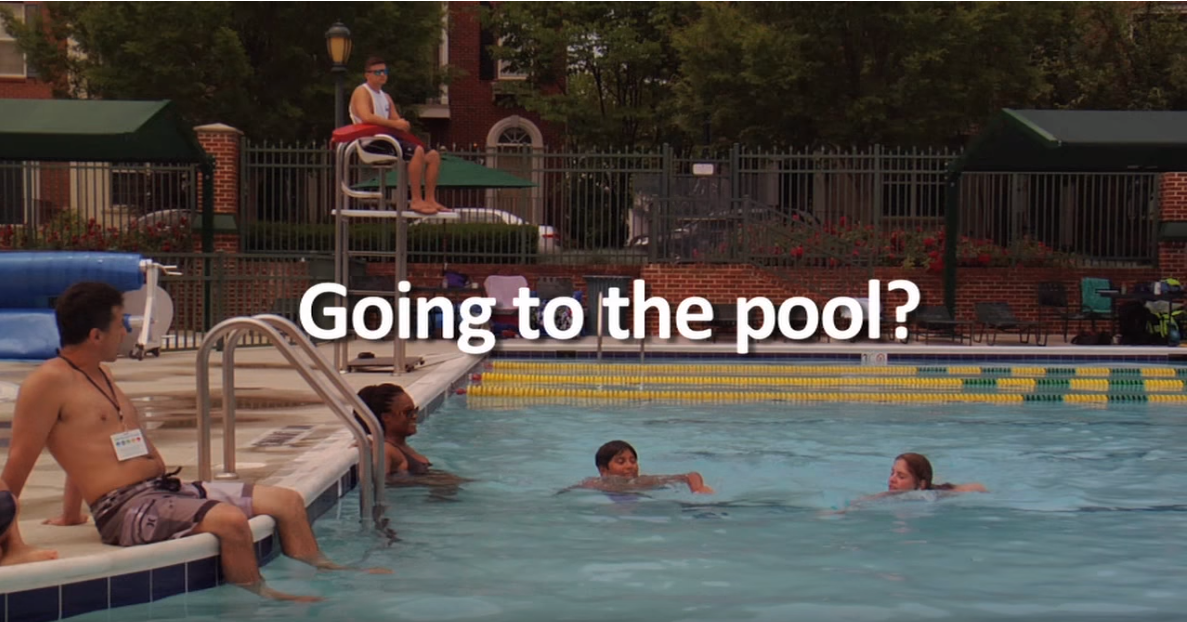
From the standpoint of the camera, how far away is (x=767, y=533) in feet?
24.0

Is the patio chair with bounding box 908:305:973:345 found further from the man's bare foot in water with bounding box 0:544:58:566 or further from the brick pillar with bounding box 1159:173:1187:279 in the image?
the man's bare foot in water with bounding box 0:544:58:566

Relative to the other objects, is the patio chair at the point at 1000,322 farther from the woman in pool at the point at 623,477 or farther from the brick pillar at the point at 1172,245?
the woman in pool at the point at 623,477

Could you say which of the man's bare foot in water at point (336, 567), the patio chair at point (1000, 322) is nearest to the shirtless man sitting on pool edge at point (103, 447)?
the man's bare foot in water at point (336, 567)

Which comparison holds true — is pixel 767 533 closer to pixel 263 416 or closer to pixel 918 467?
pixel 918 467

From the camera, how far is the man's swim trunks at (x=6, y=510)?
443 cm

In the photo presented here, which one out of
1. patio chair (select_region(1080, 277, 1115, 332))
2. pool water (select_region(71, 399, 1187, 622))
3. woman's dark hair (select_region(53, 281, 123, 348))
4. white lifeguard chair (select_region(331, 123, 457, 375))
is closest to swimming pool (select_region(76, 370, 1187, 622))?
pool water (select_region(71, 399, 1187, 622))

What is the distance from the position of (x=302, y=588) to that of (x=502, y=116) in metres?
32.9

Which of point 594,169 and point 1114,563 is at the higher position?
point 594,169

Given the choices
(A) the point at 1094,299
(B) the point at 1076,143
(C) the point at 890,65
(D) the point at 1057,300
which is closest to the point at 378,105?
(B) the point at 1076,143

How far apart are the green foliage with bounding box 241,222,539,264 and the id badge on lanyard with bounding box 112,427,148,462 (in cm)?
1533

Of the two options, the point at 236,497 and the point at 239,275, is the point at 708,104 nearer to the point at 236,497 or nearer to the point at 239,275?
the point at 239,275

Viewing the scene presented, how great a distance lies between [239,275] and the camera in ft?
54.0

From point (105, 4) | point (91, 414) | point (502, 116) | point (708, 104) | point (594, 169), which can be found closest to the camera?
point (91, 414)

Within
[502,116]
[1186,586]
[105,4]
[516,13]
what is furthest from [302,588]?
[502,116]
